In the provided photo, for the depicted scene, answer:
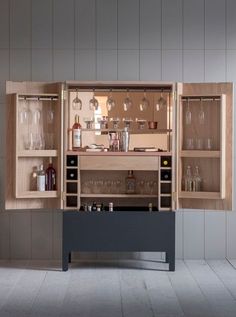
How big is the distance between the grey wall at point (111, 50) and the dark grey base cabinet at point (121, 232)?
24.2 inches

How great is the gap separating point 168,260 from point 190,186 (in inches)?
30.8

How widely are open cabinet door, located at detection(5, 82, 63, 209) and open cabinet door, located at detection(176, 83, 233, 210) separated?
48.6 inches

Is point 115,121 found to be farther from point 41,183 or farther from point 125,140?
point 41,183

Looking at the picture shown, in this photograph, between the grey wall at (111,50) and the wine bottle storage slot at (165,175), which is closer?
the wine bottle storage slot at (165,175)

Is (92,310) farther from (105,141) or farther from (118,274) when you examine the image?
→ (105,141)

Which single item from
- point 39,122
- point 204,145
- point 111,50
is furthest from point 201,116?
point 39,122

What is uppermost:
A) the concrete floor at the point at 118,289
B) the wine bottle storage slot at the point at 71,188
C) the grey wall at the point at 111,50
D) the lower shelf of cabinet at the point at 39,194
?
the grey wall at the point at 111,50

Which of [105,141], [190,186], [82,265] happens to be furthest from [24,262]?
[190,186]

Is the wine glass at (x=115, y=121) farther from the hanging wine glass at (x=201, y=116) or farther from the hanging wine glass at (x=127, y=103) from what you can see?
the hanging wine glass at (x=201, y=116)

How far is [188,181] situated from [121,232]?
0.87 metres

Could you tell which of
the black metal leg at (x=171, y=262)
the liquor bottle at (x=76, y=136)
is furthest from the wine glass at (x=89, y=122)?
the black metal leg at (x=171, y=262)

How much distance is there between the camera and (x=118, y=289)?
4.89 metres

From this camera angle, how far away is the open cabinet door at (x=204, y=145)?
5.59 meters

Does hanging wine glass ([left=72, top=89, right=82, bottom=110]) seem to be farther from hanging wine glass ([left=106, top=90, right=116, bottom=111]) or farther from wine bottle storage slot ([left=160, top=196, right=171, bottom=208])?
wine bottle storage slot ([left=160, top=196, right=171, bottom=208])
